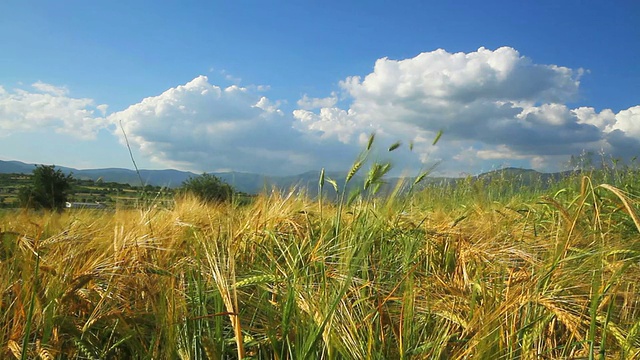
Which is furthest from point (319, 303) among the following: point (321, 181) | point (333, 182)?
point (333, 182)

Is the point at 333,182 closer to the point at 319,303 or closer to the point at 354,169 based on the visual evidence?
the point at 354,169

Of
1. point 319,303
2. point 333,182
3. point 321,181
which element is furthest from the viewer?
point 333,182

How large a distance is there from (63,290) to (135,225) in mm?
1076

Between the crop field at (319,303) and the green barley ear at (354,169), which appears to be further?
the green barley ear at (354,169)

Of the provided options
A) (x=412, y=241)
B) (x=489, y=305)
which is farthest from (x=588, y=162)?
(x=489, y=305)

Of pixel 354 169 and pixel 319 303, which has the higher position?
pixel 354 169

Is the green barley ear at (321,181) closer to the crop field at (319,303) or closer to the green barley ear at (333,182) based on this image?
the green barley ear at (333,182)

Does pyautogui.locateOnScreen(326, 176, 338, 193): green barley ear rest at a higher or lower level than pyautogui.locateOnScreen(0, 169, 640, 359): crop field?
higher

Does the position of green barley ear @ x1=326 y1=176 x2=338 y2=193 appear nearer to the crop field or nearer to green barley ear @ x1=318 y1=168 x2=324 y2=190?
green barley ear @ x1=318 y1=168 x2=324 y2=190

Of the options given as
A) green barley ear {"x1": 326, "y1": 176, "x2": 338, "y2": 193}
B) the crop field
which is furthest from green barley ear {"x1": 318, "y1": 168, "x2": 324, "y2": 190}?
the crop field

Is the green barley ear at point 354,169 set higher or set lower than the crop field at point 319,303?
higher

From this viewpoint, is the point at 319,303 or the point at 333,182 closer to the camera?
the point at 319,303

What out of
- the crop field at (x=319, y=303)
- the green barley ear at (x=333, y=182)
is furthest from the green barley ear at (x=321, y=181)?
the crop field at (x=319, y=303)

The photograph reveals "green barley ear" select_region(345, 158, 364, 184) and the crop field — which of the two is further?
"green barley ear" select_region(345, 158, 364, 184)
